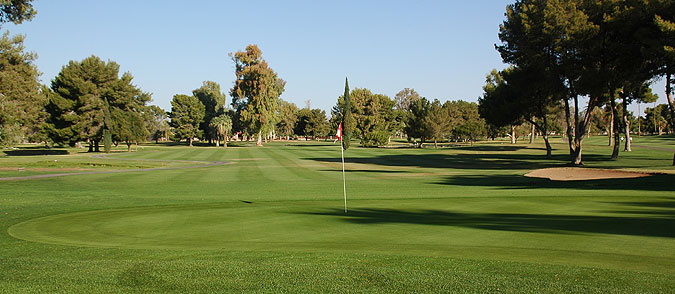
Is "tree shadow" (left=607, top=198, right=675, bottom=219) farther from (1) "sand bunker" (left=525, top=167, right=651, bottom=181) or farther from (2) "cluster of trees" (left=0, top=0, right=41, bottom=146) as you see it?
(2) "cluster of trees" (left=0, top=0, right=41, bottom=146)

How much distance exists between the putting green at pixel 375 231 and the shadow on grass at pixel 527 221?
Answer: 0.08 feet

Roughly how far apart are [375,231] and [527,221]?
399 centimetres

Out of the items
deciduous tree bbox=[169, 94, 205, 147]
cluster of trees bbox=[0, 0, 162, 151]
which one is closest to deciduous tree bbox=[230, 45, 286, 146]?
deciduous tree bbox=[169, 94, 205, 147]

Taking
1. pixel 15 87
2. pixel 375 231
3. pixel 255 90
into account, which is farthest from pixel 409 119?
pixel 375 231

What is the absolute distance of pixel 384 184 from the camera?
2741 cm

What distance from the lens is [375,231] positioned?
1123 cm

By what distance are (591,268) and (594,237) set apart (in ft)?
8.77

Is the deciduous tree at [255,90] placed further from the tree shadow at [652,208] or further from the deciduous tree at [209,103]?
the tree shadow at [652,208]

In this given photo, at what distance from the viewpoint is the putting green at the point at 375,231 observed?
845 centimetres

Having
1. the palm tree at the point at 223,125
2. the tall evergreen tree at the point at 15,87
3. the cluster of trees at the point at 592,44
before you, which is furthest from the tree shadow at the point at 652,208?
the palm tree at the point at 223,125

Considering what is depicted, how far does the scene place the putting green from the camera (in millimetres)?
8453

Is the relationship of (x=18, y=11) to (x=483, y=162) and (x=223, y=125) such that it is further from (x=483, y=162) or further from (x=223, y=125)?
(x=223, y=125)

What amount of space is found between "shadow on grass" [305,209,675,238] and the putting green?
0.03 m

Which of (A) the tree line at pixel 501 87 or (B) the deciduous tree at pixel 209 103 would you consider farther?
(B) the deciduous tree at pixel 209 103
